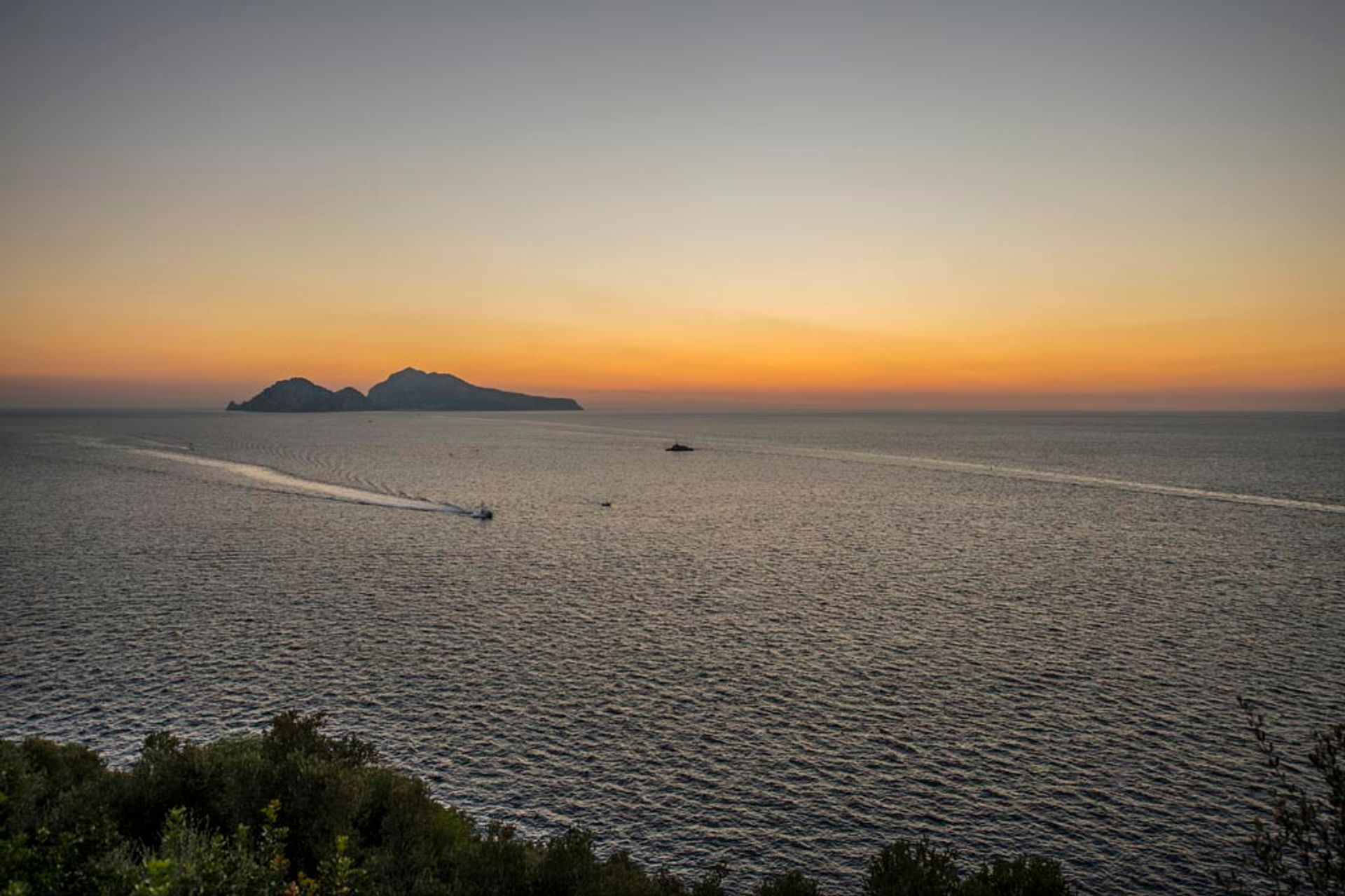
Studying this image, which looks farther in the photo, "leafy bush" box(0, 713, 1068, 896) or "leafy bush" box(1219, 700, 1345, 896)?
"leafy bush" box(0, 713, 1068, 896)

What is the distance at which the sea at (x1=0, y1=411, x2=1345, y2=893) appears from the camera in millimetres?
25000

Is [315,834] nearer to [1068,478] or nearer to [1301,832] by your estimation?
[1301,832]

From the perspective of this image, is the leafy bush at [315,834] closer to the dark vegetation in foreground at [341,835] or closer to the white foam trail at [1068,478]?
the dark vegetation in foreground at [341,835]

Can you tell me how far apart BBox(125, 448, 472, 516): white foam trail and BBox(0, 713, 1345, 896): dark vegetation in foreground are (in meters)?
67.7

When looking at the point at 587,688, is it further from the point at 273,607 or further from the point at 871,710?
the point at 273,607

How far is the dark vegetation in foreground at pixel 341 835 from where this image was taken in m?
16.0

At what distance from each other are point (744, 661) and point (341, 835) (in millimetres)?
24861

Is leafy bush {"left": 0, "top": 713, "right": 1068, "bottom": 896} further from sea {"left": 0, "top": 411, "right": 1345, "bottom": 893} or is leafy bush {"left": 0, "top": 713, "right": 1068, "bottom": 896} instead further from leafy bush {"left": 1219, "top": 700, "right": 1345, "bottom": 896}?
leafy bush {"left": 1219, "top": 700, "right": 1345, "bottom": 896}

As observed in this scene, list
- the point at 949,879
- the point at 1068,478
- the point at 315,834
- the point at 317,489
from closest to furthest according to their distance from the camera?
the point at 949,879 → the point at 315,834 → the point at 317,489 → the point at 1068,478

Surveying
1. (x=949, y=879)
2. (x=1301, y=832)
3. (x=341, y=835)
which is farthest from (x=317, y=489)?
(x=1301, y=832)

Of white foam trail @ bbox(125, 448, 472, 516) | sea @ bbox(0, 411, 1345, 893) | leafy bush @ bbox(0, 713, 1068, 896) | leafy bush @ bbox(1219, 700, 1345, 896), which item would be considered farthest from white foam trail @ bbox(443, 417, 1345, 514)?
leafy bush @ bbox(0, 713, 1068, 896)

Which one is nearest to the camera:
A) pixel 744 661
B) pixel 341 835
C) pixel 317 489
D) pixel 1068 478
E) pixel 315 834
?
pixel 341 835

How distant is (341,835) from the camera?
1677 centimetres

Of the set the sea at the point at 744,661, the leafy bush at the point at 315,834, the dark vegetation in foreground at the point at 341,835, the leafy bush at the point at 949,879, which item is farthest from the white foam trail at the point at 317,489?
the leafy bush at the point at 949,879
